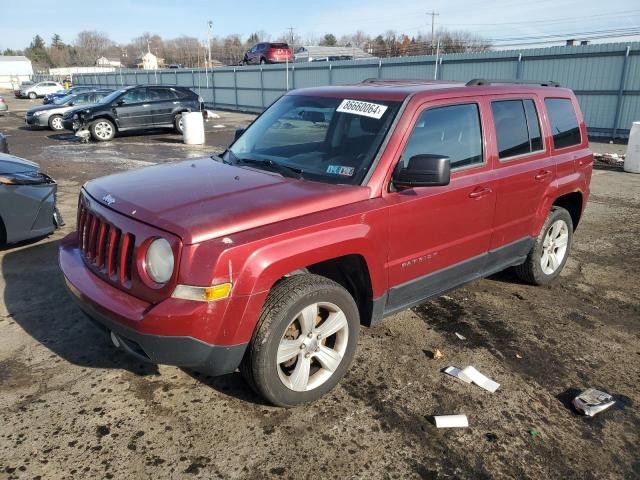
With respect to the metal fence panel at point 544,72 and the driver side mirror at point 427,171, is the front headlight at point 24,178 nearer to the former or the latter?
the driver side mirror at point 427,171

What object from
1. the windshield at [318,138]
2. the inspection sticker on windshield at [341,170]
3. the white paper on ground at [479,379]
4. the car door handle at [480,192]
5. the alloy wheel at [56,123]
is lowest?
the white paper on ground at [479,379]

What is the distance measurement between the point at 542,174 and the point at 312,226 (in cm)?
254

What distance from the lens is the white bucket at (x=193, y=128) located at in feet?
51.4

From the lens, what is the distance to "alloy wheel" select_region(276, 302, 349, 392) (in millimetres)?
2949

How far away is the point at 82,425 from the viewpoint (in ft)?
9.50

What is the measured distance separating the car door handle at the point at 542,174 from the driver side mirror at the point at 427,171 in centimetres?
162

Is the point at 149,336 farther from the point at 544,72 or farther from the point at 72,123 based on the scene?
the point at 544,72

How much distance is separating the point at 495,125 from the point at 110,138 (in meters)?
15.4

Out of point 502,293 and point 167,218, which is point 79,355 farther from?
point 502,293

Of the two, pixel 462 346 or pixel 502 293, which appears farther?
pixel 502 293

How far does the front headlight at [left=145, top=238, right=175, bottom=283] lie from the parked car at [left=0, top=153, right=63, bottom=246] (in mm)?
3486

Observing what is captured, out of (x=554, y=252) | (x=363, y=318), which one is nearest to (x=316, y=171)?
(x=363, y=318)

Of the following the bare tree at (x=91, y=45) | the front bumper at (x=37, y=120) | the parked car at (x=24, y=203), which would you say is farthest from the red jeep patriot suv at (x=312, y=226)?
the bare tree at (x=91, y=45)

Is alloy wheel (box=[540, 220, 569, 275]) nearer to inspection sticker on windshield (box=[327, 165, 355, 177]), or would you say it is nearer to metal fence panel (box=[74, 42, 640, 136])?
inspection sticker on windshield (box=[327, 165, 355, 177])
